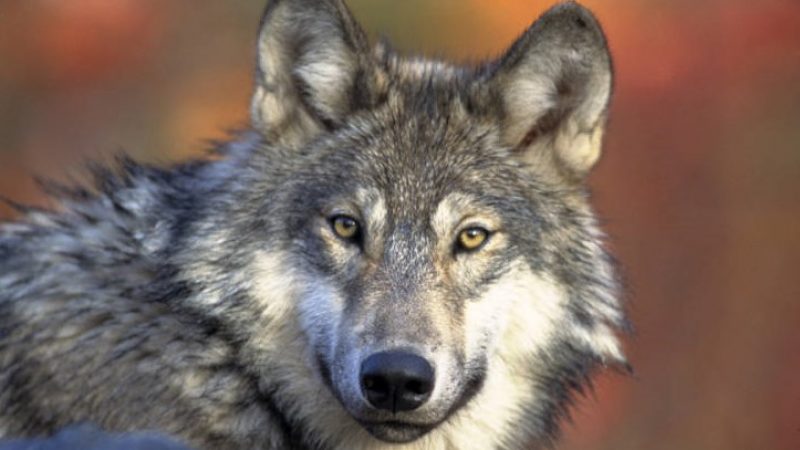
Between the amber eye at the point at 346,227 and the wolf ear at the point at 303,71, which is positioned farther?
the wolf ear at the point at 303,71

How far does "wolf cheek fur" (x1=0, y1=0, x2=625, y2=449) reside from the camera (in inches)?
203

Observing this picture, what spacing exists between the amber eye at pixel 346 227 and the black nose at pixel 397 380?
50 centimetres

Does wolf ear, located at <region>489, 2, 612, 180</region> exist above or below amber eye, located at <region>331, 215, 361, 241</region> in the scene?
above

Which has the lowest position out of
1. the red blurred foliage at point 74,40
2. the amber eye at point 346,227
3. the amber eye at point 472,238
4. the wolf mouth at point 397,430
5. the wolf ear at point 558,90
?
the wolf mouth at point 397,430

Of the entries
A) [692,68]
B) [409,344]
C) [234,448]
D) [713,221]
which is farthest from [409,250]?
[692,68]

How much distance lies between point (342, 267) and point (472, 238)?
0.41 metres

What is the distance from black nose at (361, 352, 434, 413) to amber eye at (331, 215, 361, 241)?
1.64ft

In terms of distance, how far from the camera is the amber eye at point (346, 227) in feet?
17.3

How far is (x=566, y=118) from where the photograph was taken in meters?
5.66

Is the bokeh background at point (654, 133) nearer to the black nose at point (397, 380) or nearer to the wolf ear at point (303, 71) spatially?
the wolf ear at point (303, 71)

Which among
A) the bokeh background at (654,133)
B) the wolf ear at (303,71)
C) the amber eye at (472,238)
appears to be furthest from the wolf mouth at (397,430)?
the bokeh background at (654,133)

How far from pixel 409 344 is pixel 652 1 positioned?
11.1 m

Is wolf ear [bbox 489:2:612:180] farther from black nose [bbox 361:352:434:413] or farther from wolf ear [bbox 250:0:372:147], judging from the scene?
black nose [bbox 361:352:434:413]

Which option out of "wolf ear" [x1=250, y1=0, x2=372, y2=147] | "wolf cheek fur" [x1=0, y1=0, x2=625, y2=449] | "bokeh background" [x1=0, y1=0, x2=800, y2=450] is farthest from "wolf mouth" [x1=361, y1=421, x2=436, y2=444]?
"bokeh background" [x1=0, y1=0, x2=800, y2=450]
